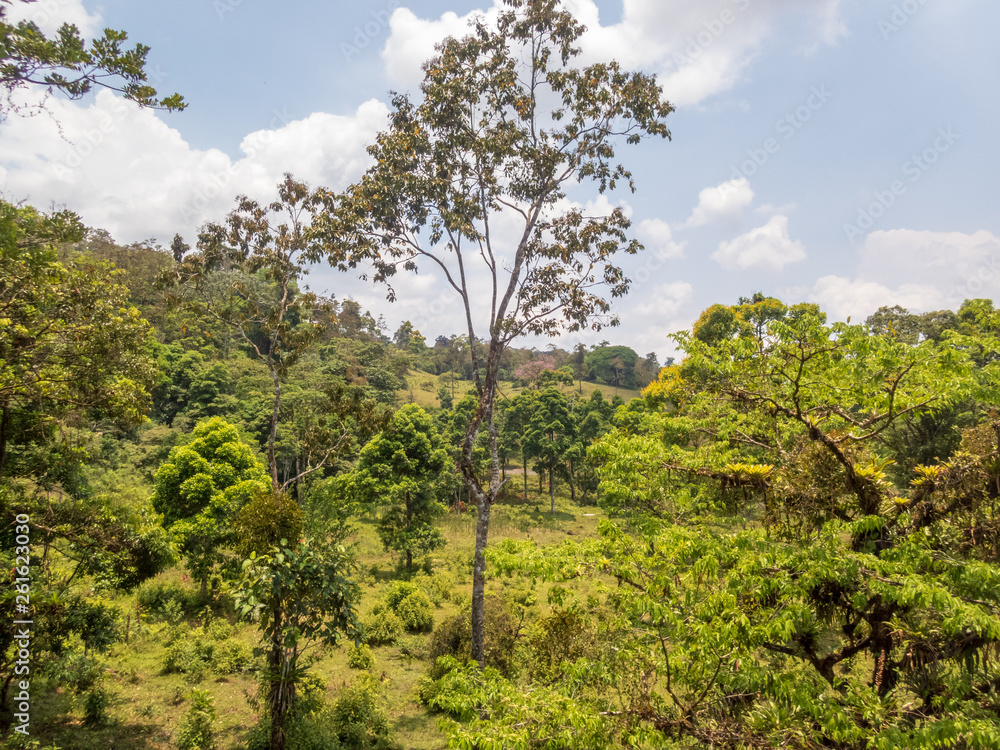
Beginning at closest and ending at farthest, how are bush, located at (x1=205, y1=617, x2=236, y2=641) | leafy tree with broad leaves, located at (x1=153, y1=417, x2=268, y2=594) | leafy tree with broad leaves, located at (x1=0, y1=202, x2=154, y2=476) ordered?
leafy tree with broad leaves, located at (x1=0, y1=202, x2=154, y2=476), bush, located at (x1=205, y1=617, x2=236, y2=641), leafy tree with broad leaves, located at (x1=153, y1=417, x2=268, y2=594)

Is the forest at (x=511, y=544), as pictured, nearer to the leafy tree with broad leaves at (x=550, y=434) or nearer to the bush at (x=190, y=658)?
the bush at (x=190, y=658)

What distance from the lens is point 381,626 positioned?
1409 cm

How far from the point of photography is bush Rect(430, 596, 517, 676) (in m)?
11.9

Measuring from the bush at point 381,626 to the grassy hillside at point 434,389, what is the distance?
37.0 m

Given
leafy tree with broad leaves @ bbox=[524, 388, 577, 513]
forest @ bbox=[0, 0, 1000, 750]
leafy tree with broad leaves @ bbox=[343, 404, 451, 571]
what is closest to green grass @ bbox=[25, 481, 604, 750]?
forest @ bbox=[0, 0, 1000, 750]

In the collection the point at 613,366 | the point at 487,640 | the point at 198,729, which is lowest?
the point at 487,640

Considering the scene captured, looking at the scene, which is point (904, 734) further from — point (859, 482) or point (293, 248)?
point (293, 248)

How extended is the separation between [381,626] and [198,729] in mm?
6021

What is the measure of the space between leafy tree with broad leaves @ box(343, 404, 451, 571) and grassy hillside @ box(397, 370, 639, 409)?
31236 millimetres

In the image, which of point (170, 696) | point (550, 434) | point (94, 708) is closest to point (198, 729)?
point (94, 708)

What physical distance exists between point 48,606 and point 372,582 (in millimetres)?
12702

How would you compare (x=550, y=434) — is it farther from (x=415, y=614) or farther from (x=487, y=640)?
(x=487, y=640)

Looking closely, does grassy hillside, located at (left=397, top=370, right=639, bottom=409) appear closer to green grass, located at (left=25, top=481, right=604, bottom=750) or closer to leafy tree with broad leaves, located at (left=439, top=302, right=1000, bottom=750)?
green grass, located at (left=25, top=481, right=604, bottom=750)

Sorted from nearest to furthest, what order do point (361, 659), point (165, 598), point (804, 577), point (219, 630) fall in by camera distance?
point (804, 577) → point (361, 659) → point (219, 630) → point (165, 598)
